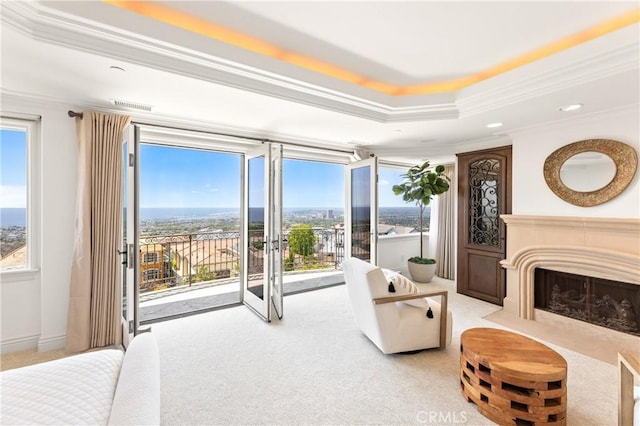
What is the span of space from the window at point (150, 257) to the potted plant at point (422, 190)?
14.3 feet

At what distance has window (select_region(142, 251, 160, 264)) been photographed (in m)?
4.68

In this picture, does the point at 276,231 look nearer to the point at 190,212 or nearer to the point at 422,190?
the point at 190,212

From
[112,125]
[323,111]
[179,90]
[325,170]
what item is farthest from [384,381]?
[325,170]

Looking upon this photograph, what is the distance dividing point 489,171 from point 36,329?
5.88 metres

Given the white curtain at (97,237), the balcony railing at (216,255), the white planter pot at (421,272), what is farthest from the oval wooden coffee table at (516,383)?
the white curtain at (97,237)

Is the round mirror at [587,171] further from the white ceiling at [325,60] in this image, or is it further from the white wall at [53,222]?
the white ceiling at [325,60]

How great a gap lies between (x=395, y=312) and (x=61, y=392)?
2239 millimetres

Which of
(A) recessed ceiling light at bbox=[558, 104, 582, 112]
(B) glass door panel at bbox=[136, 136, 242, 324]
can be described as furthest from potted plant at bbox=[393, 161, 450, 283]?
(B) glass door panel at bbox=[136, 136, 242, 324]

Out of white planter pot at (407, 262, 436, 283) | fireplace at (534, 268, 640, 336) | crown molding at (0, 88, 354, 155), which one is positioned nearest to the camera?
crown molding at (0, 88, 354, 155)

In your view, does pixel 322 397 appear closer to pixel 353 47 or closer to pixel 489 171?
pixel 353 47

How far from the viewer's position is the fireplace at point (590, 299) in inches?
115

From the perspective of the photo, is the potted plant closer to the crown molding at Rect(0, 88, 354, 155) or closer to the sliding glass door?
the crown molding at Rect(0, 88, 354, 155)

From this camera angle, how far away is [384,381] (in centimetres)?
222

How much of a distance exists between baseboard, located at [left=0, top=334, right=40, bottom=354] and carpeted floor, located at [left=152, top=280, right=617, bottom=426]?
1.02 meters
